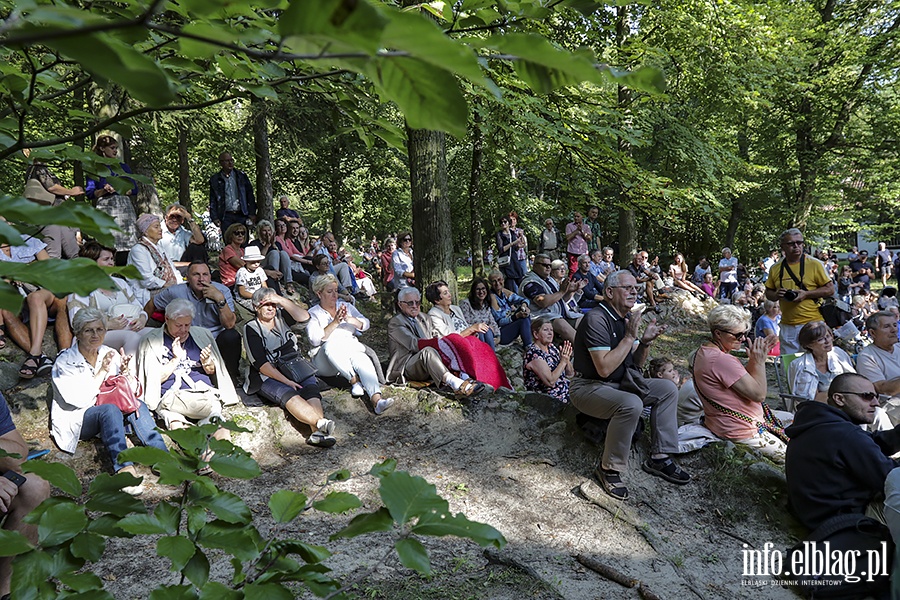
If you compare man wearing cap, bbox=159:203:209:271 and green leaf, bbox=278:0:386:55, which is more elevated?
green leaf, bbox=278:0:386:55

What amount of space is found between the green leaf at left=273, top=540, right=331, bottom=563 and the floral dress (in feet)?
16.6

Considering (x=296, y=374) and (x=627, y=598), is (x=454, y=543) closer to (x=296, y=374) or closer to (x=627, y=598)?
(x=627, y=598)

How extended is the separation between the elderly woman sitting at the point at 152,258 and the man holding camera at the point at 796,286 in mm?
6660

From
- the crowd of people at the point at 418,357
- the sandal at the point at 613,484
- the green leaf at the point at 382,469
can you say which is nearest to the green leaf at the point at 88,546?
the green leaf at the point at 382,469

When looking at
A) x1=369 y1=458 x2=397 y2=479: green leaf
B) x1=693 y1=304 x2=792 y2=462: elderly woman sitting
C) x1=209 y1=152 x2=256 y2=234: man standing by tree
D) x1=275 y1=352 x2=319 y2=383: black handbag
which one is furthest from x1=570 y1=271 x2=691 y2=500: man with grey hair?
x1=209 y1=152 x2=256 y2=234: man standing by tree

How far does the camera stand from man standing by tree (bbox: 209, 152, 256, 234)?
32.0ft

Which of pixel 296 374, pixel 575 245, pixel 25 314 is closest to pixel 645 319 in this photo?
pixel 575 245

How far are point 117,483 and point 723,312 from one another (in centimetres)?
468

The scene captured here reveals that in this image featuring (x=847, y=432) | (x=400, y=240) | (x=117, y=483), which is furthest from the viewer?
(x=400, y=240)

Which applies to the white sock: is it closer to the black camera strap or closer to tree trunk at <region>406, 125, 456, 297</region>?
tree trunk at <region>406, 125, 456, 297</region>

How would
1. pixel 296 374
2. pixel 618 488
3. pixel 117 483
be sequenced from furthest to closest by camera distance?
1. pixel 296 374
2. pixel 618 488
3. pixel 117 483

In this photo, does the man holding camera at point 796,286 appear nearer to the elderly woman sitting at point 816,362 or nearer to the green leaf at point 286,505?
the elderly woman sitting at point 816,362

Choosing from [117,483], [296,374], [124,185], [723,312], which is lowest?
[296,374]

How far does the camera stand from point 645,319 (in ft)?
41.4
